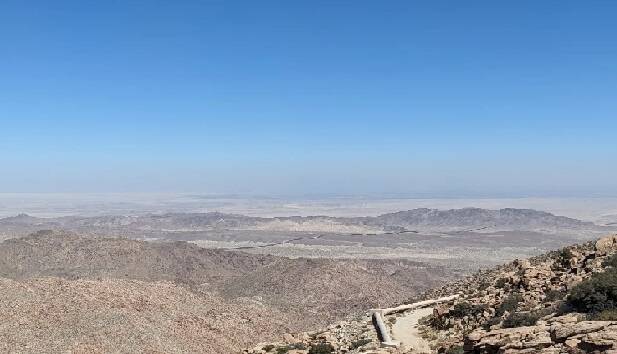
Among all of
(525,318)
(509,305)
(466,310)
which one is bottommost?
(466,310)

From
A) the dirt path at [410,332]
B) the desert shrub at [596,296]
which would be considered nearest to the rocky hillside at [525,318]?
the desert shrub at [596,296]

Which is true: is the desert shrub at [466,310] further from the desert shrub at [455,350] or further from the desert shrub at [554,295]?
the desert shrub at [455,350]

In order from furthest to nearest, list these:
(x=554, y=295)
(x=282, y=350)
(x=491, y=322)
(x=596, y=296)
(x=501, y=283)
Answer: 1. (x=501, y=283)
2. (x=282, y=350)
3. (x=554, y=295)
4. (x=491, y=322)
5. (x=596, y=296)

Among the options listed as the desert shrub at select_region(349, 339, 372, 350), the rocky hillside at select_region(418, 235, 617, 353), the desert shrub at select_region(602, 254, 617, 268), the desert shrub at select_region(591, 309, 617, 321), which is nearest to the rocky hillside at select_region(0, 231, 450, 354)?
the rocky hillside at select_region(418, 235, 617, 353)

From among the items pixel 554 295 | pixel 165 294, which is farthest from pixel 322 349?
pixel 165 294

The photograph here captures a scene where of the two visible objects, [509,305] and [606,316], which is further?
[509,305]

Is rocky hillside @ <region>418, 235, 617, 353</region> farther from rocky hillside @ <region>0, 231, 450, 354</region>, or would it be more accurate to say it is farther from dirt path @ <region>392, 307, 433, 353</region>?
rocky hillside @ <region>0, 231, 450, 354</region>

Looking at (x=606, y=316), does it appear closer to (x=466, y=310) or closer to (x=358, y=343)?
(x=466, y=310)
